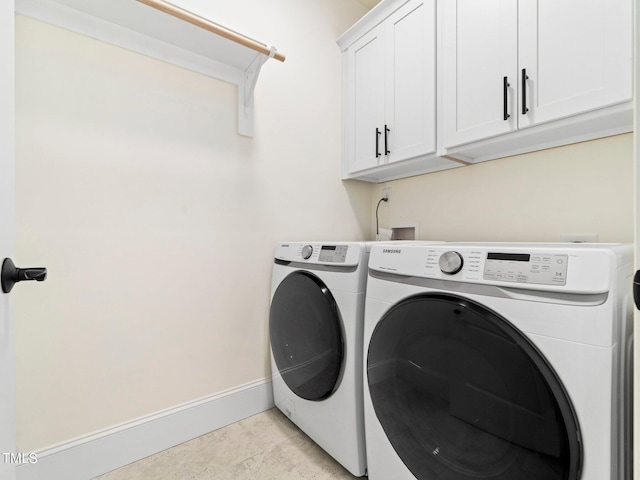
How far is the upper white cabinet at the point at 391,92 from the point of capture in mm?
1489

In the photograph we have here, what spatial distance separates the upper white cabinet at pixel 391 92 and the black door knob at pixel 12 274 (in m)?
1.50

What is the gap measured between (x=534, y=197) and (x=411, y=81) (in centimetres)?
82

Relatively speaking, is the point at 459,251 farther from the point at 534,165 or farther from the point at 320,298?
the point at 534,165

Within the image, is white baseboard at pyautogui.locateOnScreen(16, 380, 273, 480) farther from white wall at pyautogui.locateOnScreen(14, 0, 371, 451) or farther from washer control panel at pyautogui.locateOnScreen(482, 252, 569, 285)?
washer control panel at pyautogui.locateOnScreen(482, 252, 569, 285)

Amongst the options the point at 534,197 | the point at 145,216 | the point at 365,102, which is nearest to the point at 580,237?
the point at 534,197

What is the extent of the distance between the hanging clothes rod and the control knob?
1133mm

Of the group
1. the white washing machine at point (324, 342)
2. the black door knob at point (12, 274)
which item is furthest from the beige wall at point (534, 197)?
the black door knob at point (12, 274)

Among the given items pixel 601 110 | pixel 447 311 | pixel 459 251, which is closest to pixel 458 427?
pixel 447 311

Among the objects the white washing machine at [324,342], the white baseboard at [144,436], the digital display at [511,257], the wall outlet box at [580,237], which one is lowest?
the white baseboard at [144,436]

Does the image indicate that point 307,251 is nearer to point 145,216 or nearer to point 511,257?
point 145,216

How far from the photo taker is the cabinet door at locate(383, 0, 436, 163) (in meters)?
1.47

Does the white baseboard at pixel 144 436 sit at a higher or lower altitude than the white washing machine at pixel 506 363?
lower

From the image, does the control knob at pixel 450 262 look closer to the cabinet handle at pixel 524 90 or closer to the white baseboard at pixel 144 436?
the cabinet handle at pixel 524 90

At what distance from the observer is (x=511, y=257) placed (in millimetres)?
724
